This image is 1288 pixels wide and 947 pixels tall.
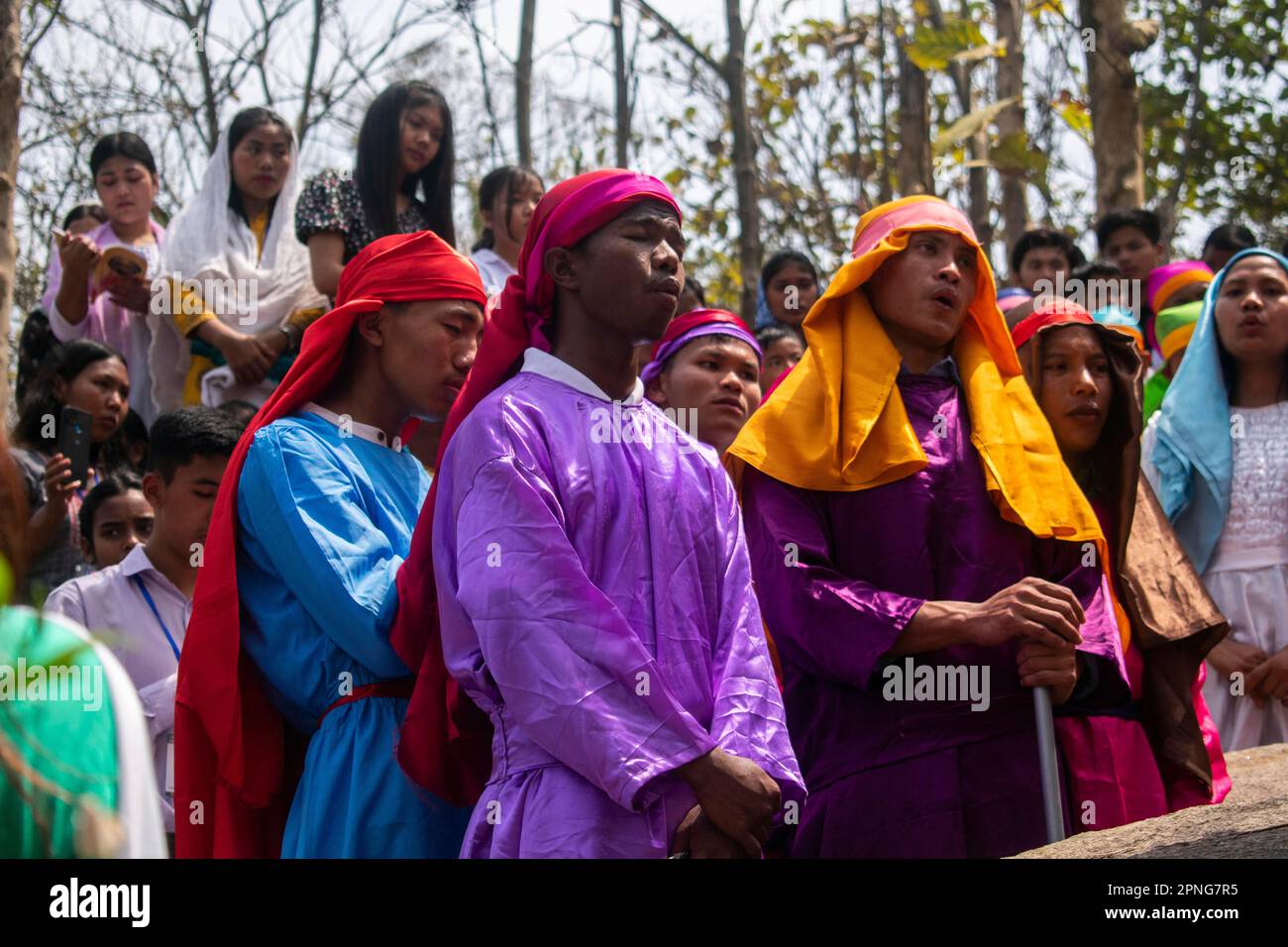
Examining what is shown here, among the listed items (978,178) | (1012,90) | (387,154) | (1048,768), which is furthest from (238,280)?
(1012,90)

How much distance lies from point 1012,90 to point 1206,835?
7.78 metres

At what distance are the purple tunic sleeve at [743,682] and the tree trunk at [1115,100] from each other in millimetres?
5010

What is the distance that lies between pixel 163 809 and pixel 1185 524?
130 inches

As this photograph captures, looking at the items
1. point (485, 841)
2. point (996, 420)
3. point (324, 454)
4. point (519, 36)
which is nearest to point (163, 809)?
point (324, 454)

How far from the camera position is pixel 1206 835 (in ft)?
10.9

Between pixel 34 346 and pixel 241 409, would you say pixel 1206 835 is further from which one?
pixel 34 346

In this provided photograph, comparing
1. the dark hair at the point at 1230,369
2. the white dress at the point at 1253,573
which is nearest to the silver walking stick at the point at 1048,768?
the white dress at the point at 1253,573

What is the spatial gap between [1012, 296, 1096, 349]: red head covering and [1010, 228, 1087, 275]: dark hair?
8.51 feet

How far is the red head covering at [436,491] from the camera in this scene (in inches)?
134

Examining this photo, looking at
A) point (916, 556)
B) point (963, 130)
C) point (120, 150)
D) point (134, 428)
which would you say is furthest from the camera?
point (963, 130)

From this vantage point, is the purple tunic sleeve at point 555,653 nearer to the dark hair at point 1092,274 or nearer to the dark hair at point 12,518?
the dark hair at point 12,518

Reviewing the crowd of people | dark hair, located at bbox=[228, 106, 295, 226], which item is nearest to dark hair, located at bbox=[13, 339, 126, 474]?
the crowd of people

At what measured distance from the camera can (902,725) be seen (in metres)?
3.84
